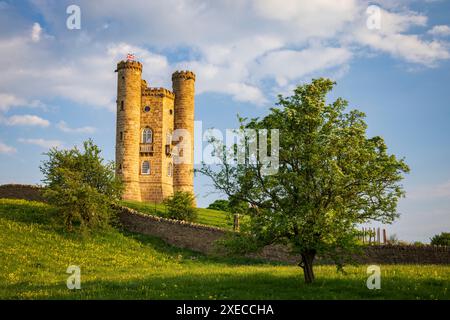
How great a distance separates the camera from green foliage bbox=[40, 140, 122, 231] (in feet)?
117

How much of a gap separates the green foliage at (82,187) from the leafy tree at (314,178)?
2135 cm

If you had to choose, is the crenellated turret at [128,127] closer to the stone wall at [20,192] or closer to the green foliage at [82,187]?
the stone wall at [20,192]

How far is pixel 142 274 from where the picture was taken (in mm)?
22906

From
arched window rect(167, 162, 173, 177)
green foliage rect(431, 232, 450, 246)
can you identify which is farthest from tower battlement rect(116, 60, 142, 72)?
green foliage rect(431, 232, 450, 246)

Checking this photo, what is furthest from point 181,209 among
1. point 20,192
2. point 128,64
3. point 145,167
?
point 128,64

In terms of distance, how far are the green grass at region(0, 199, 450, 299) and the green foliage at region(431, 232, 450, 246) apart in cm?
1079

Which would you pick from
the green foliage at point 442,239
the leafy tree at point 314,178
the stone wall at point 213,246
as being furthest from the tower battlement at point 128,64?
the leafy tree at point 314,178

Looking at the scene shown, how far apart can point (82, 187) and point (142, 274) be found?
15281 millimetres

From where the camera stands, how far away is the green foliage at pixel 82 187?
35688 millimetres

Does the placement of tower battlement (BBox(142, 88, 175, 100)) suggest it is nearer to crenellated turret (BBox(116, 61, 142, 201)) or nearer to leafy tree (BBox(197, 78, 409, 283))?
crenellated turret (BBox(116, 61, 142, 201))

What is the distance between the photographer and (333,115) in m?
16.8
